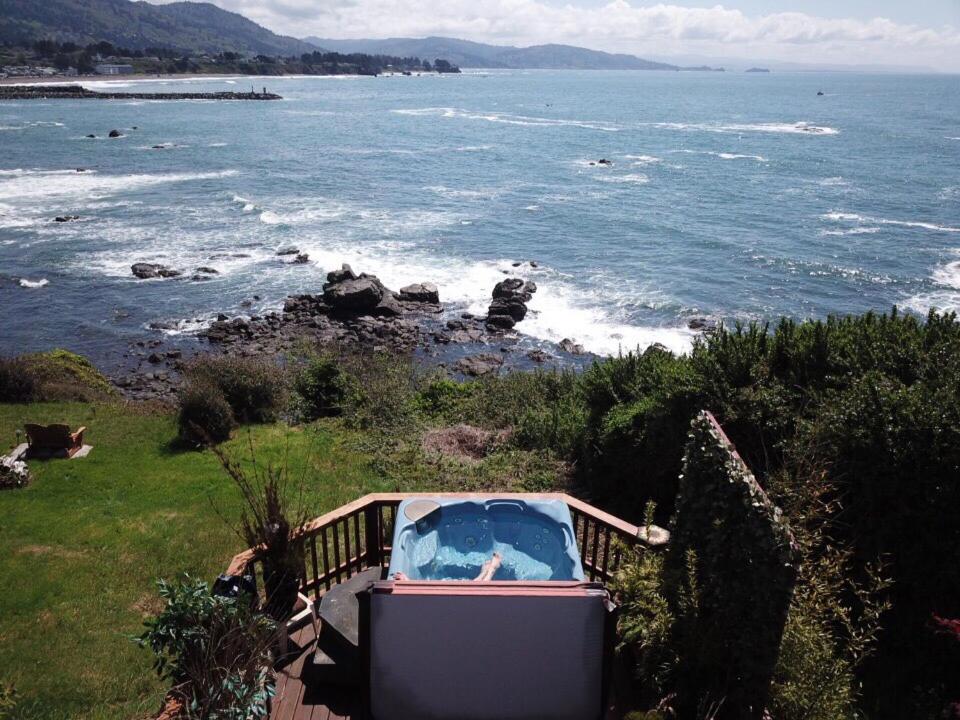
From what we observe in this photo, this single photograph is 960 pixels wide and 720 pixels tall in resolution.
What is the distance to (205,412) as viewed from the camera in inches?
663

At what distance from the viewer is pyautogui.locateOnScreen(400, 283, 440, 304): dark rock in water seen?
34312 millimetres

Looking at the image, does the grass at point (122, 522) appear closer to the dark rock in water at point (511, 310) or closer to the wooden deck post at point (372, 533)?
the wooden deck post at point (372, 533)

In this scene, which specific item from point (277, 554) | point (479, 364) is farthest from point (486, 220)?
point (277, 554)

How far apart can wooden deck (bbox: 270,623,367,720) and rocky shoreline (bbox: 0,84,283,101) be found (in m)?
142

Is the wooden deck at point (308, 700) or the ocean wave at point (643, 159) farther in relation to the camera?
the ocean wave at point (643, 159)

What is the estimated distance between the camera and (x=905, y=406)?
765cm

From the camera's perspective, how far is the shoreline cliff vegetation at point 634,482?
20.5ft

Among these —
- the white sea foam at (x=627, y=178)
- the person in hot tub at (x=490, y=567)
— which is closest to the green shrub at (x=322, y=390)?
the person in hot tub at (x=490, y=567)

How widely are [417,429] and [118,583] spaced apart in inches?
320

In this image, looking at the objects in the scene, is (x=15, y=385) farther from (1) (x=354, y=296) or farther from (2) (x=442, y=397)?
(1) (x=354, y=296)

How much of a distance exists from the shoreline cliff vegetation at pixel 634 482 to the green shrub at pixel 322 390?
36 centimetres

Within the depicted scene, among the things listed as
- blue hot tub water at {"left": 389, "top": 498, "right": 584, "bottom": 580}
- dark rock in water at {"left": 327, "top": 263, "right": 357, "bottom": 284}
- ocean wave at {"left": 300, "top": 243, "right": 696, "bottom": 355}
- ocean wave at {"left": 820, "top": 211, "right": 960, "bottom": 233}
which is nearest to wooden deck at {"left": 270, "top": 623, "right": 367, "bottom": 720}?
blue hot tub water at {"left": 389, "top": 498, "right": 584, "bottom": 580}

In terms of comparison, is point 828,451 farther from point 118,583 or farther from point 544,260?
point 544,260

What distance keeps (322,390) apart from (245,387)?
2256 millimetres
